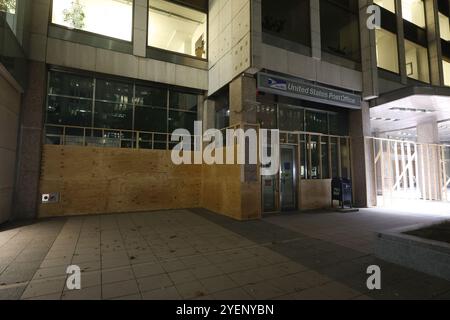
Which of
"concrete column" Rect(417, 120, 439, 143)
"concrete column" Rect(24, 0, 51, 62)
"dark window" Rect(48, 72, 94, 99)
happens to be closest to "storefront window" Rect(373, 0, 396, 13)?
"concrete column" Rect(417, 120, 439, 143)

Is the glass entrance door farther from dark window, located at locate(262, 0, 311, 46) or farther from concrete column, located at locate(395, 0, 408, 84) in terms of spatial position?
concrete column, located at locate(395, 0, 408, 84)

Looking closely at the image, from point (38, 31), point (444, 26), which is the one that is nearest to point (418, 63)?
point (444, 26)

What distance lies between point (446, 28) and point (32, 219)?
1003 inches

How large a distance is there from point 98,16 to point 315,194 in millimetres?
11462

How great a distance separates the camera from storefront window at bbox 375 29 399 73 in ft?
42.0

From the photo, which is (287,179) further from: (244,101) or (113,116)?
(113,116)

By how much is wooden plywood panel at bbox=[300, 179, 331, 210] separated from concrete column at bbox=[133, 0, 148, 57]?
865 cm

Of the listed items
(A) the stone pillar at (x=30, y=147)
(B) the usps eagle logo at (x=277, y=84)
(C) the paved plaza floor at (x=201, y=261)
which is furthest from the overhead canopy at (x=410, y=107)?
(A) the stone pillar at (x=30, y=147)

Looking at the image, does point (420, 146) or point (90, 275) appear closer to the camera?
point (90, 275)

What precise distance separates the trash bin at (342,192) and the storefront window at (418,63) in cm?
1000
